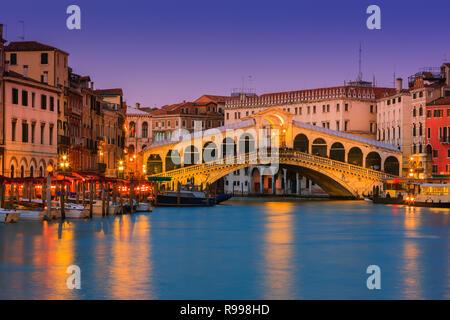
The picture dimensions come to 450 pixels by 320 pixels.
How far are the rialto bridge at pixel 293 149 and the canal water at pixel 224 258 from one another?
2183 cm

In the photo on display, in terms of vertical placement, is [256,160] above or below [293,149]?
below

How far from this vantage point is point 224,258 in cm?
2141

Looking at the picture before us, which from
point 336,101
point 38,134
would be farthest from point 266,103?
point 38,134

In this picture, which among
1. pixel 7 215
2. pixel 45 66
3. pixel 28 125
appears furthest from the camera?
pixel 45 66

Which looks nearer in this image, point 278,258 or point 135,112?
point 278,258

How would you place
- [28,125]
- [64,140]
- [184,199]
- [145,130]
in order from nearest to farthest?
1. [28,125]
2. [64,140]
3. [184,199]
4. [145,130]

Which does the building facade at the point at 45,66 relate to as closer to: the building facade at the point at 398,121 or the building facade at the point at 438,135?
the building facade at the point at 438,135

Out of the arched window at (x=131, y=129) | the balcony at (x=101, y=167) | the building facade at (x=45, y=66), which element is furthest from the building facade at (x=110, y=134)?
the arched window at (x=131, y=129)

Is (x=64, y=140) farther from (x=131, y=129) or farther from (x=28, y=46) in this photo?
(x=131, y=129)

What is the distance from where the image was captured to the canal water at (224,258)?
53.9 feet

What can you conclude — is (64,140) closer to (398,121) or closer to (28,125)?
(28,125)

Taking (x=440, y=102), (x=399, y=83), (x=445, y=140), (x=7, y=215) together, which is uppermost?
(x=399, y=83)

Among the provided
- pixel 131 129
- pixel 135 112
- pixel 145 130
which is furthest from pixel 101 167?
pixel 135 112

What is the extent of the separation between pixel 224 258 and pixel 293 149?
3673 centimetres
